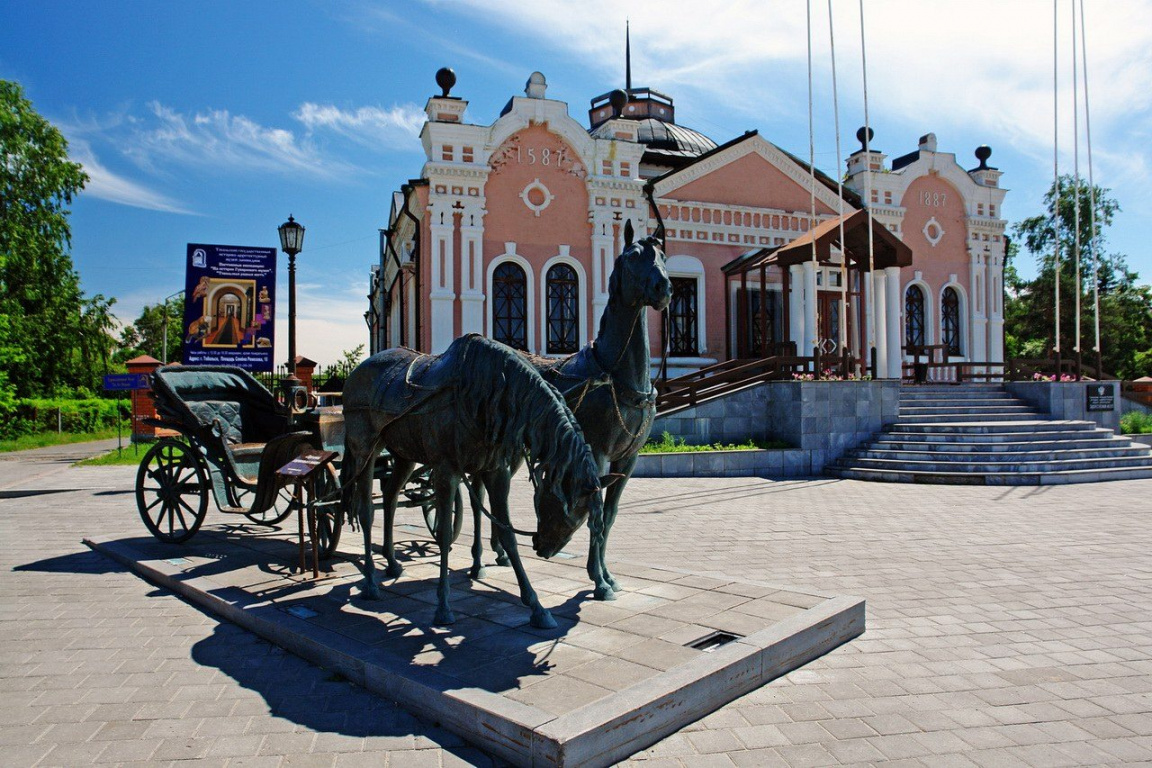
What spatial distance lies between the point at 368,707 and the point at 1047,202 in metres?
44.5

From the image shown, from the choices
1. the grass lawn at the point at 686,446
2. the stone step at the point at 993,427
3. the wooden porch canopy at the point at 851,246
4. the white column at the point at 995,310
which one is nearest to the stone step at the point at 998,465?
the stone step at the point at 993,427

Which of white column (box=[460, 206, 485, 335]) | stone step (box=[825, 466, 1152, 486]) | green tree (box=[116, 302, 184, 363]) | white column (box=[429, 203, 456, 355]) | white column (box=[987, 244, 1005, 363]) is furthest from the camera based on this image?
green tree (box=[116, 302, 184, 363])

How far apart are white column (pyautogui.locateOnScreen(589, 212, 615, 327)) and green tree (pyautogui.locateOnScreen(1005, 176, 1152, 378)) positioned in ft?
81.8

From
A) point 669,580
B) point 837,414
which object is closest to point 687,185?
point 837,414

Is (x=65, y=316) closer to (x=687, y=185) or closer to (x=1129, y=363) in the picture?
(x=687, y=185)

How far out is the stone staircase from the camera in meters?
13.2

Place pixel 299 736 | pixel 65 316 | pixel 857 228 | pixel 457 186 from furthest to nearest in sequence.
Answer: pixel 65 316
pixel 457 186
pixel 857 228
pixel 299 736

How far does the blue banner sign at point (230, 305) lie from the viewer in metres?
14.0

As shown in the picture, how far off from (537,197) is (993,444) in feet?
38.2

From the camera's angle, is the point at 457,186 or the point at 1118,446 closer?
the point at 1118,446

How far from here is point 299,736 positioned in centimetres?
343

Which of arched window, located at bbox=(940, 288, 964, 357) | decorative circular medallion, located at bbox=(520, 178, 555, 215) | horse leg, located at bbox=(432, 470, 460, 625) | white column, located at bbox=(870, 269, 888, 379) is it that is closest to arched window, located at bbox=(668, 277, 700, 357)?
decorative circular medallion, located at bbox=(520, 178, 555, 215)

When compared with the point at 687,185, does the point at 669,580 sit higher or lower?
lower

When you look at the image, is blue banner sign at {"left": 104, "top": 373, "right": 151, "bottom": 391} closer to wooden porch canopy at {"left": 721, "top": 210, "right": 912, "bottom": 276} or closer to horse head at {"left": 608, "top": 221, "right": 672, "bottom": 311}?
wooden porch canopy at {"left": 721, "top": 210, "right": 912, "bottom": 276}
